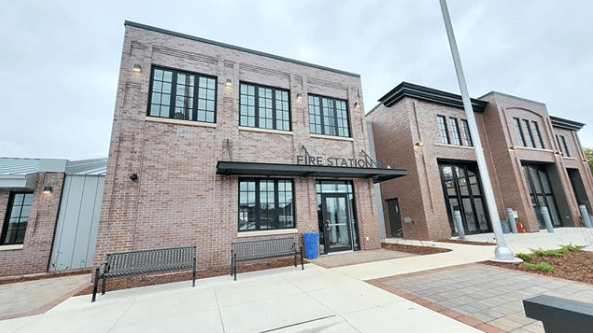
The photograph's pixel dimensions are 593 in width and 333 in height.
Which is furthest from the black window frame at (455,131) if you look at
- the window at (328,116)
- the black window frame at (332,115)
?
the window at (328,116)

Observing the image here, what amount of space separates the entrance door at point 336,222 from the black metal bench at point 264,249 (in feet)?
8.13

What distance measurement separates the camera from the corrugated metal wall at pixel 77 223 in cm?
852

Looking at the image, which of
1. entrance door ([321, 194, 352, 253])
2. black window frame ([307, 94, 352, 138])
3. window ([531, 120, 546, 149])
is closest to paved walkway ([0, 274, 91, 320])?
entrance door ([321, 194, 352, 253])

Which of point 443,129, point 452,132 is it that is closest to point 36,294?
point 443,129

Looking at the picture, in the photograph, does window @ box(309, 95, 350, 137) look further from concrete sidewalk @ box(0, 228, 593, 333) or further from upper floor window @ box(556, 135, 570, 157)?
upper floor window @ box(556, 135, 570, 157)

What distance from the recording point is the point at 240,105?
31.7 feet

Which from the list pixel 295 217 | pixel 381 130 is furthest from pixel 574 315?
pixel 381 130

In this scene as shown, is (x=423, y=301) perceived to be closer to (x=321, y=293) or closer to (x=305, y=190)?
(x=321, y=293)

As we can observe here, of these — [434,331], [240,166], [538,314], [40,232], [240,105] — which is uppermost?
[240,105]

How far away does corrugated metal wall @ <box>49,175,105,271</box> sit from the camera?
27.9ft

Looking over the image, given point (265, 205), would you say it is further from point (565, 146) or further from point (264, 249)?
point (565, 146)

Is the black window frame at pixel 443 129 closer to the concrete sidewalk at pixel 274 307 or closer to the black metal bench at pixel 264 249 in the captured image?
the concrete sidewalk at pixel 274 307

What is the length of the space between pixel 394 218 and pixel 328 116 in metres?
8.01

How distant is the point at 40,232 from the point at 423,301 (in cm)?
1231
